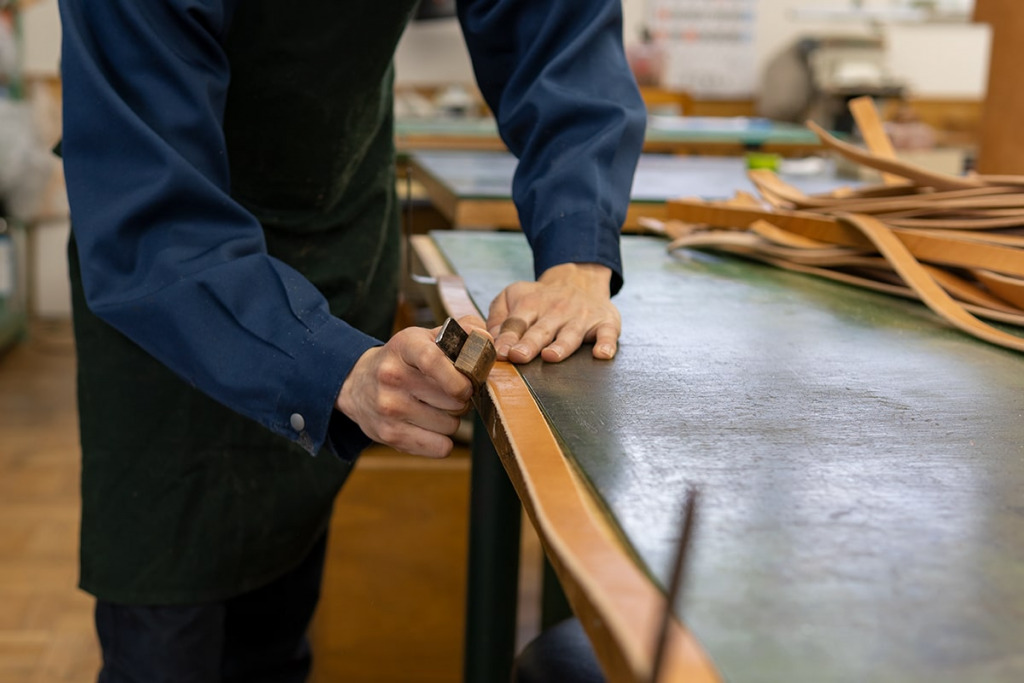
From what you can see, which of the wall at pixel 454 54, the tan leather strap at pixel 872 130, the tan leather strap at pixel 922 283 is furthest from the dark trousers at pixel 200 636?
the wall at pixel 454 54

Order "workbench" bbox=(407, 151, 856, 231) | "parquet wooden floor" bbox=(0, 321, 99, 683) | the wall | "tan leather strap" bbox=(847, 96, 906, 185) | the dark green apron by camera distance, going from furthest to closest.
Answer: the wall < "parquet wooden floor" bbox=(0, 321, 99, 683) < "workbench" bbox=(407, 151, 856, 231) < "tan leather strap" bbox=(847, 96, 906, 185) < the dark green apron

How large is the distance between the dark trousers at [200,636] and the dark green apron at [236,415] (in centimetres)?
3

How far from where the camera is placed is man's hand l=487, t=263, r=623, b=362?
83cm

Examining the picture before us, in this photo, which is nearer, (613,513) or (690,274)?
(613,513)

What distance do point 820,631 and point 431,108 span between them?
3865mm

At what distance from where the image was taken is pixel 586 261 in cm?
99

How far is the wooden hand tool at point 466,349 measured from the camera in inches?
28.2

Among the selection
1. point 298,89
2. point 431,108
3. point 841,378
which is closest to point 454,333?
point 841,378

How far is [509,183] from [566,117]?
73cm

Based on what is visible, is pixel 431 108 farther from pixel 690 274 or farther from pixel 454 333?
pixel 454 333

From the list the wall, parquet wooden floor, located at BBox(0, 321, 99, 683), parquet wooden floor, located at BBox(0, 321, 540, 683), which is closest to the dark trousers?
parquet wooden floor, located at BBox(0, 321, 540, 683)

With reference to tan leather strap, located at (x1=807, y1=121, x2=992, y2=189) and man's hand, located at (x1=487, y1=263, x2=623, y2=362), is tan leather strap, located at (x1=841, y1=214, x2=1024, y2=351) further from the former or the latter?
man's hand, located at (x1=487, y1=263, x2=623, y2=362)

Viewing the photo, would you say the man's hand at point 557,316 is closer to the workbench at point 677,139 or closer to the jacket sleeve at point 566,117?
the jacket sleeve at point 566,117

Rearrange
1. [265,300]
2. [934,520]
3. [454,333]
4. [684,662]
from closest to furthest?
1. [684,662]
2. [934,520]
3. [454,333]
4. [265,300]
